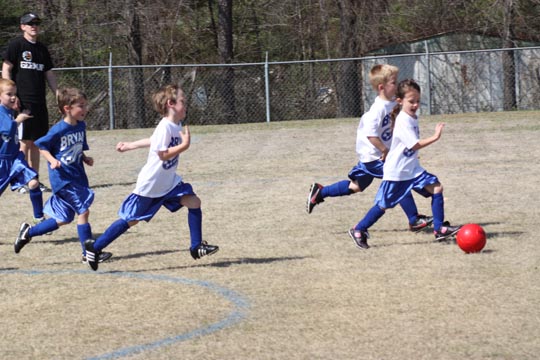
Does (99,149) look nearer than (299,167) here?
No

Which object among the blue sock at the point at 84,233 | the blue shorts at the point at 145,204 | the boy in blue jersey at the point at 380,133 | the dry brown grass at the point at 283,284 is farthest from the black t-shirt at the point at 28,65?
the blue shorts at the point at 145,204

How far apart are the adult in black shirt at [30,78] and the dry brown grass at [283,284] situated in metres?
0.74

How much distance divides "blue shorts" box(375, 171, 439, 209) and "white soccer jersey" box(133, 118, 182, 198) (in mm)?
1843

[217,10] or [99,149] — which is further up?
[217,10]

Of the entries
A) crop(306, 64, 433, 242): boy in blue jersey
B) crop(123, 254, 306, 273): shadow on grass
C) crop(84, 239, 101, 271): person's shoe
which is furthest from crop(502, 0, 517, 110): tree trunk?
crop(84, 239, 101, 271): person's shoe

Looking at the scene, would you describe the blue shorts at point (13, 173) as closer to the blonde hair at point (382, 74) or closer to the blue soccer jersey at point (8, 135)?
the blue soccer jersey at point (8, 135)

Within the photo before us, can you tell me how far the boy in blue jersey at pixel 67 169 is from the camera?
837 centimetres

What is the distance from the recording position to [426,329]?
583 cm

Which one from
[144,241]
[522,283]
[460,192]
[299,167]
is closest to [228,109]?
[299,167]

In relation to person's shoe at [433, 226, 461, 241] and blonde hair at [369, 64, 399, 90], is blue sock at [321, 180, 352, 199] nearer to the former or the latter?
blonde hair at [369, 64, 399, 90]

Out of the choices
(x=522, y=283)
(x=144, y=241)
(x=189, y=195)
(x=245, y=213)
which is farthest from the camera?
(x=245, y=213)

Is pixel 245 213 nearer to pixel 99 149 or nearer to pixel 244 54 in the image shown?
pixel 99 149

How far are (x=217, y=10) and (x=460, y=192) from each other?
24683 millimetres

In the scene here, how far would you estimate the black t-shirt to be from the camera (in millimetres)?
12938
